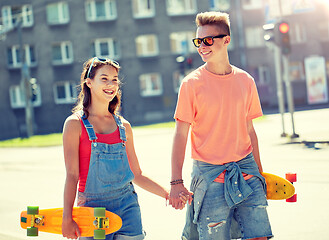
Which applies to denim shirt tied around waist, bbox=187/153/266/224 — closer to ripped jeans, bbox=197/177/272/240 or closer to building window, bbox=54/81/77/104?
ripped jeans, bbox=197/177/272/240

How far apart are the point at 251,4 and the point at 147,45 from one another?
26.6ft

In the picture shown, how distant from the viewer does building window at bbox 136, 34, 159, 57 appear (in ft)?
126

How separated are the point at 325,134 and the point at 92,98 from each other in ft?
40.3

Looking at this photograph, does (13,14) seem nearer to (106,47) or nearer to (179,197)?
(106,47)

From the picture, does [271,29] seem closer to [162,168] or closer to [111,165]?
[162,168]

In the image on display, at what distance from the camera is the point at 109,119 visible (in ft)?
11.6

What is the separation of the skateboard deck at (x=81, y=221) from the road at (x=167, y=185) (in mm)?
2832

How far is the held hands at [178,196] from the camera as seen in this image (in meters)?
3.37

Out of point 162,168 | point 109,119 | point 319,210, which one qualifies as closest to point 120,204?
point 109,119

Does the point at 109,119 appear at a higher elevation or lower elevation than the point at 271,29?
lower

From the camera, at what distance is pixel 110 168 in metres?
3.30

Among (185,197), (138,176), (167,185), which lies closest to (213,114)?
(185,197)

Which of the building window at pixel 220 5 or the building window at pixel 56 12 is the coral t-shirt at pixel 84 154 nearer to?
the building window at pixel 56 12

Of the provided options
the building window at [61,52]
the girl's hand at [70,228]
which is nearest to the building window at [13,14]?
the building window at [61,52]
